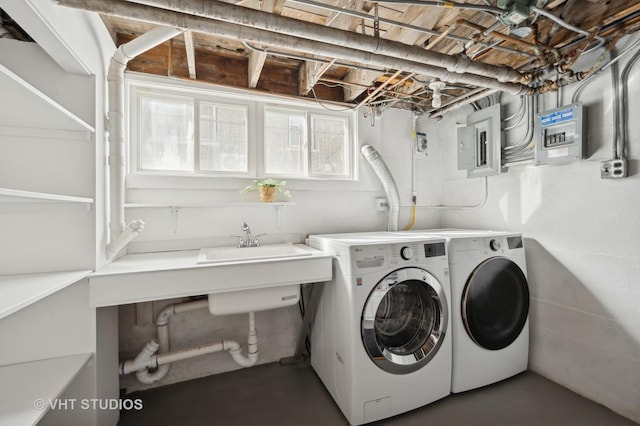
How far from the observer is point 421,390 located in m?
1.59

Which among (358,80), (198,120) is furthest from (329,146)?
(198,120)

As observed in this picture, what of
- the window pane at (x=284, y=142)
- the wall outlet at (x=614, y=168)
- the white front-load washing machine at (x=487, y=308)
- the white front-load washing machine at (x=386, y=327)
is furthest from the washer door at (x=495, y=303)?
the window pane at (x=284, y=142)

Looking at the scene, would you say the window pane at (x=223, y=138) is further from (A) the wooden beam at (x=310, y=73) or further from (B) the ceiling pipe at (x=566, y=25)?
(B) the ceiling pipe at (x=566, y=25)

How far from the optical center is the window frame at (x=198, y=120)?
186 cm

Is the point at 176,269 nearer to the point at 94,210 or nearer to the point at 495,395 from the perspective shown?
the point at 94,210

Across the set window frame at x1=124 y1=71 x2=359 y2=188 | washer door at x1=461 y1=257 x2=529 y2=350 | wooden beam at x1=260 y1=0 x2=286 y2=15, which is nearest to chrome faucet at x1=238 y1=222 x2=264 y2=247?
window frame at x1=124 y1=71 x2=359 y2=188

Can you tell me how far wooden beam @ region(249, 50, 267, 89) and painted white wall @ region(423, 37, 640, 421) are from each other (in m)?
1.98

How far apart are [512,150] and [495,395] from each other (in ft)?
5.78

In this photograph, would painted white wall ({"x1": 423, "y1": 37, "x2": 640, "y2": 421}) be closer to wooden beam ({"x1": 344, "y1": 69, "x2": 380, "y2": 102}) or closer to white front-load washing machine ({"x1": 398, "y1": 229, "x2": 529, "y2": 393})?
white front-load washing machine ({"x1": 398, "y1": 229, "x2": 529, "y2": 393})

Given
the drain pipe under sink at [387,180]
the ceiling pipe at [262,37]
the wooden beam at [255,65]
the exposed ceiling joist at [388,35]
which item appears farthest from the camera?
the drain pipe under sink at [387,180]

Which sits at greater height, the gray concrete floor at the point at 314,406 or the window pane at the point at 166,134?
the window pane at the point at 166,134

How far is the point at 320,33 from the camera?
48.0 inches

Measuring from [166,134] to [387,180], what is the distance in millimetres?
1842

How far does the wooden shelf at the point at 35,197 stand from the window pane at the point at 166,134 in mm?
765
